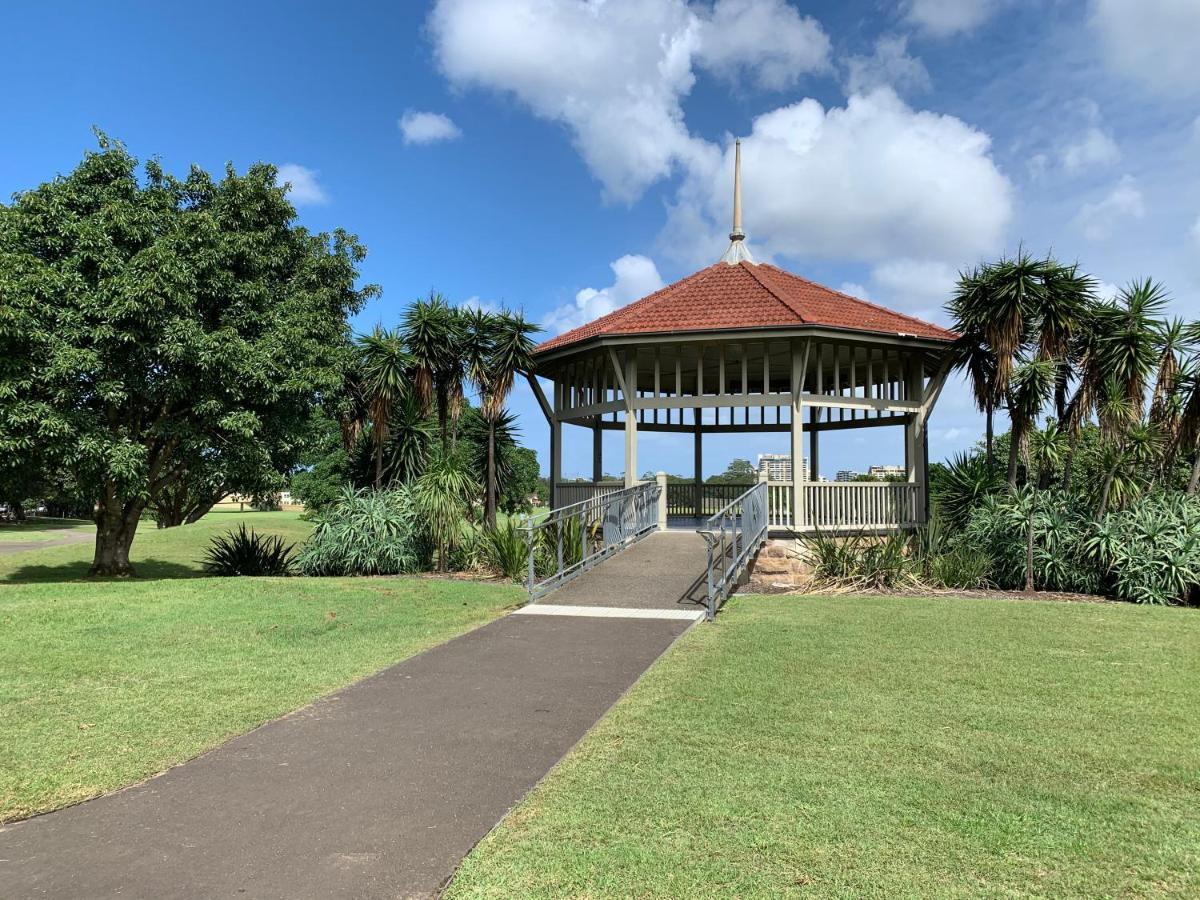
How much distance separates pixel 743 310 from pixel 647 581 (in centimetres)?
580

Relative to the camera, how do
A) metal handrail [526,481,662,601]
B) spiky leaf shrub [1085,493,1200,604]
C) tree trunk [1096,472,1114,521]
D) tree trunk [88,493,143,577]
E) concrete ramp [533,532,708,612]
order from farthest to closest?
tree trunk [88,493,143,577] < metal handrail [526,481,662,601] < tree trunk [1096,472,1114,521] < spiky leaf shrub [1085,493,1200,604] < concrete ramp [533,532,708,612]

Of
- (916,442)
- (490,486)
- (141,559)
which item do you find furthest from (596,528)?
(141,559)

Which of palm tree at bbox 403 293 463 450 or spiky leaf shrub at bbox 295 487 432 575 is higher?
palm tree at bbox 403 293 463 450

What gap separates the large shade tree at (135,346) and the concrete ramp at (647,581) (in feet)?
22.6

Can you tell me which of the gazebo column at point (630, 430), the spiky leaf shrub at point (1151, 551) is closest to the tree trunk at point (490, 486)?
the gazebo column at point (630, 430)

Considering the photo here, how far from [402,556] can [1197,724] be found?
11.3 meters

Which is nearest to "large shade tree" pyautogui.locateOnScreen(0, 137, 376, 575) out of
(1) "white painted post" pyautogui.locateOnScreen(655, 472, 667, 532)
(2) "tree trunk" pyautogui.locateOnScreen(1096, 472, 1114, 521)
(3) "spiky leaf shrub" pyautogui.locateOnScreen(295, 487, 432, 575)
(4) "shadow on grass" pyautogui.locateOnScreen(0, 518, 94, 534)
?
(3) "spiky leaf shrub" pyautogui.locateOnScreen(295, 487, 432, 575)

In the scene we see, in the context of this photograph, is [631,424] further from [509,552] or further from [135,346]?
[135,346]

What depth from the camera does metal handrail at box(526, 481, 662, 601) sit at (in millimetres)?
11843

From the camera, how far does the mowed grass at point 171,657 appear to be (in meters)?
4.54

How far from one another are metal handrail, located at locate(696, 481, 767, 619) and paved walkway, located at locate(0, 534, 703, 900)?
305 centimetres

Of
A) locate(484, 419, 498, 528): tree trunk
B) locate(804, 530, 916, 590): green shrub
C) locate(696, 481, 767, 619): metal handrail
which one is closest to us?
locate(696, 481, 767, 619): metal handrail

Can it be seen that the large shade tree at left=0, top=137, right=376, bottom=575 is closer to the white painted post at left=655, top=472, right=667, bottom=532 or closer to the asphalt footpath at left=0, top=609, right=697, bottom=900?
the white painted post at left=655, top=472, right=667, bottom=532

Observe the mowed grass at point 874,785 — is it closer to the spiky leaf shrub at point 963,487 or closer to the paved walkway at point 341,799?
the paved walkway at point 341,799
